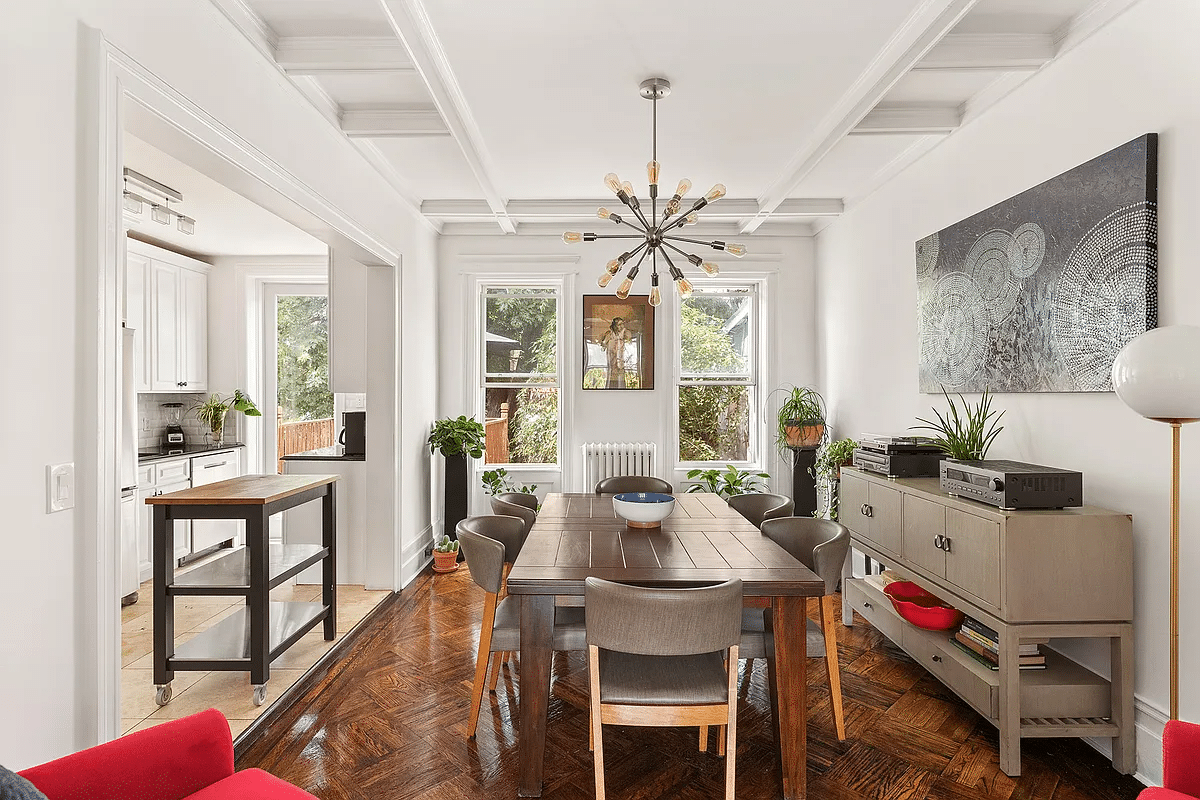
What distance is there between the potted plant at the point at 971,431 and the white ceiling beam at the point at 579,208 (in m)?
2.19

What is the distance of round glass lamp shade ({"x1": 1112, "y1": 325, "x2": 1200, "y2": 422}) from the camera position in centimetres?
191

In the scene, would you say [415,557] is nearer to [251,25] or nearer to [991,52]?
[251,25]

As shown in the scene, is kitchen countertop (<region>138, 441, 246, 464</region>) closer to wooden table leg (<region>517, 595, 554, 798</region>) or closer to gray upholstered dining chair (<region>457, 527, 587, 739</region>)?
gray upholstered dining chair (<region>457, 527, 587, 739</region>)

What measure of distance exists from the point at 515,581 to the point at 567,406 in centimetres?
378

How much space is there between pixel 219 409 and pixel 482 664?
437cm

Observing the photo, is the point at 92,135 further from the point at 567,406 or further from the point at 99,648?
the point at 567,406

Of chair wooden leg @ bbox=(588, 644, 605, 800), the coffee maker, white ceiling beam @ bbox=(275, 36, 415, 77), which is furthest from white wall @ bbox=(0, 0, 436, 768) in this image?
the coffee maker

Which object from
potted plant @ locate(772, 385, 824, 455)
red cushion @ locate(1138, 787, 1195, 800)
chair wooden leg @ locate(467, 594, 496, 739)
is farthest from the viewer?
potted plant @ locate(772, 385, 824, 455)

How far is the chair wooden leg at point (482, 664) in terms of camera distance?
2.73 metres

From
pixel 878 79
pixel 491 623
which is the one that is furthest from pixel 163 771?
pixel 878 79

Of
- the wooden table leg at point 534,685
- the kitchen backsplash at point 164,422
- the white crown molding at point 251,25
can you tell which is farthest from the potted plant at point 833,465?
the kitchen backsplash at point 164,422

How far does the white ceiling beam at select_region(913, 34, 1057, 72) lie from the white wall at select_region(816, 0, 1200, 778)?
4.0 inches

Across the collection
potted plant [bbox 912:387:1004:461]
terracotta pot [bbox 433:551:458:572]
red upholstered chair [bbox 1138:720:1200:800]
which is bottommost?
terracotta pot [bbox 433:551:458:572]

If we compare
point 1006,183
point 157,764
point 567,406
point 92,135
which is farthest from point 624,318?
point 157,764
